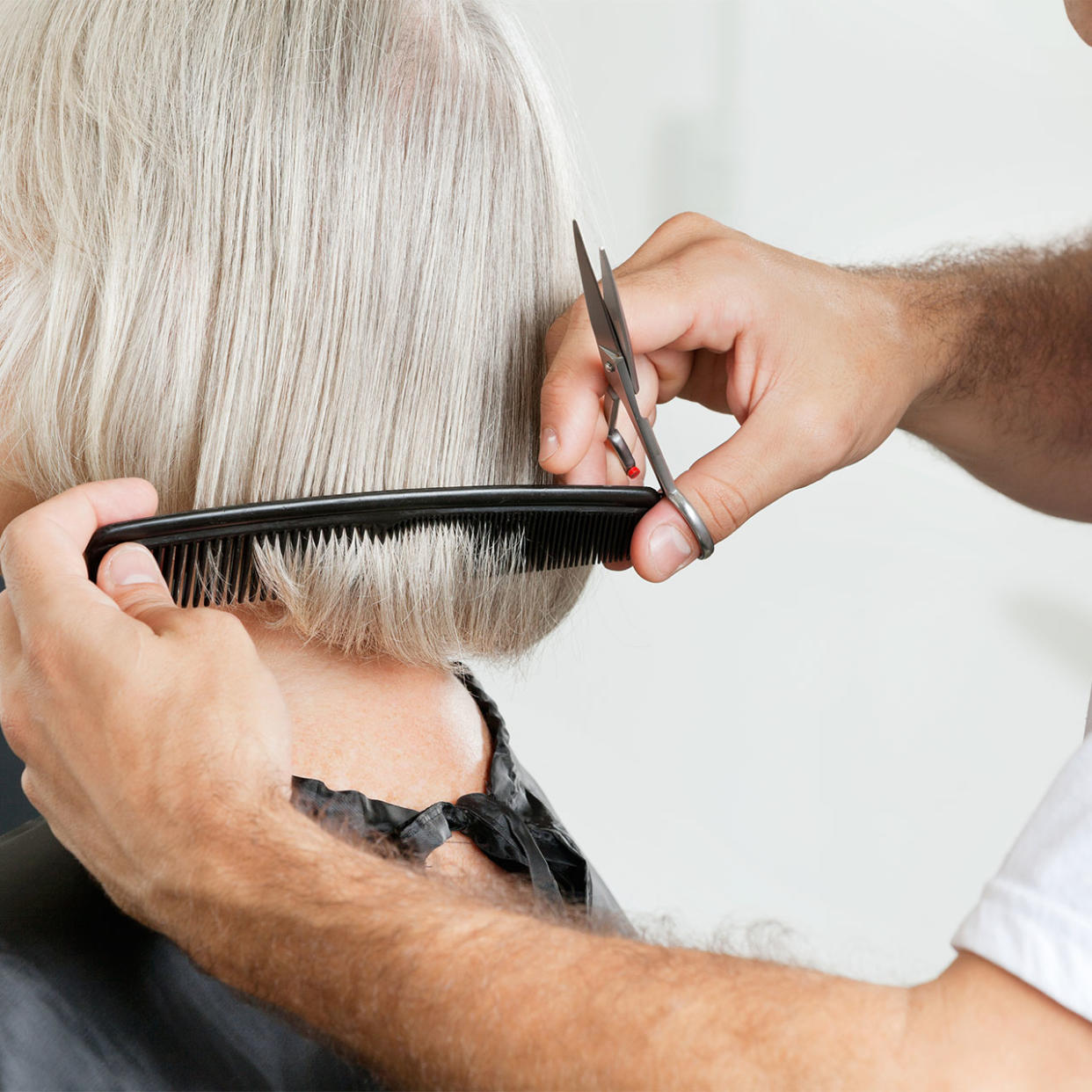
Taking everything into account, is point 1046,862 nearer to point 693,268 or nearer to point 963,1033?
point 963,1033

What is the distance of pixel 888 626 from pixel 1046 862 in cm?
198

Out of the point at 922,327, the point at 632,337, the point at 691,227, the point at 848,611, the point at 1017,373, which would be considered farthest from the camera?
the point at 848,611

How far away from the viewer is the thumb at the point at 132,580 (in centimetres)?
79

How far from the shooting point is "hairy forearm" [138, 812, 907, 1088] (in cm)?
56

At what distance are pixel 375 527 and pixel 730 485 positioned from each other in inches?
13.0

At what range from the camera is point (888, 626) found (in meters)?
2.46

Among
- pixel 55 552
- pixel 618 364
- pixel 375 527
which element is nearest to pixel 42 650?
pixel 55 552

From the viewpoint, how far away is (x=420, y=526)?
2.98ft

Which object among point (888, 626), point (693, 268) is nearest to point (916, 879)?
point (888, 626)

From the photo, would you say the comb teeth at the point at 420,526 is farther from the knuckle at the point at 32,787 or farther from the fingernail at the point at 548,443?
the knuckle at the point at 32,787

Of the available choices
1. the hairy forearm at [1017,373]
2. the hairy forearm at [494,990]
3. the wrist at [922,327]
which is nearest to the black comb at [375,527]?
the hairy forearm at [494,990]

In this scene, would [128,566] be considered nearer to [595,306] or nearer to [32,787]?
[32,787]

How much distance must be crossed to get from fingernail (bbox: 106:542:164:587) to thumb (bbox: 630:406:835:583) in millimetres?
393

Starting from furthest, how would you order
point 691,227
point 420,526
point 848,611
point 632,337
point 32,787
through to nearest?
1. point 848,611
2. point 691,227
3. point 632,337
4. point 420,526
5. point 32,787
